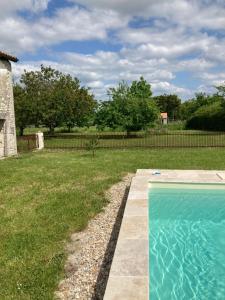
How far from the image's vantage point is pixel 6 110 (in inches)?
872

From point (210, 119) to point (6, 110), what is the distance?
39.9 m

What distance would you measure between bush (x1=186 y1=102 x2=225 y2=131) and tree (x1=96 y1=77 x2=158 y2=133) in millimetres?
17207

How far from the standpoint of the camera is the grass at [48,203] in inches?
247

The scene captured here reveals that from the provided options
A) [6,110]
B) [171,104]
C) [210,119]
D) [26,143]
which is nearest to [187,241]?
[6,110]

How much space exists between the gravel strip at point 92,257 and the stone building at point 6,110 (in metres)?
13.3

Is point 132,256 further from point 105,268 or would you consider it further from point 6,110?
point 6,110

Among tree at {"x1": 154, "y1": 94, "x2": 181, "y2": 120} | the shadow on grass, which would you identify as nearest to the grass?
the shadow on grass

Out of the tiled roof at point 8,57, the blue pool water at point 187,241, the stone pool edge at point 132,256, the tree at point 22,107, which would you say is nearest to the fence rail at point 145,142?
the tree at point 22,107

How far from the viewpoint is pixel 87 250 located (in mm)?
7469

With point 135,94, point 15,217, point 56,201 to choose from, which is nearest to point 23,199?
point 56,201

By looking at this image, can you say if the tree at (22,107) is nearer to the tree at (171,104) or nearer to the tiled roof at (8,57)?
the tiled roof at (8,57)

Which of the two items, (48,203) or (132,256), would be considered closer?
(132,256)

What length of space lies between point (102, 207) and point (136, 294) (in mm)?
5765

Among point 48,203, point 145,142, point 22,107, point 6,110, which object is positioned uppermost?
point 22,107
